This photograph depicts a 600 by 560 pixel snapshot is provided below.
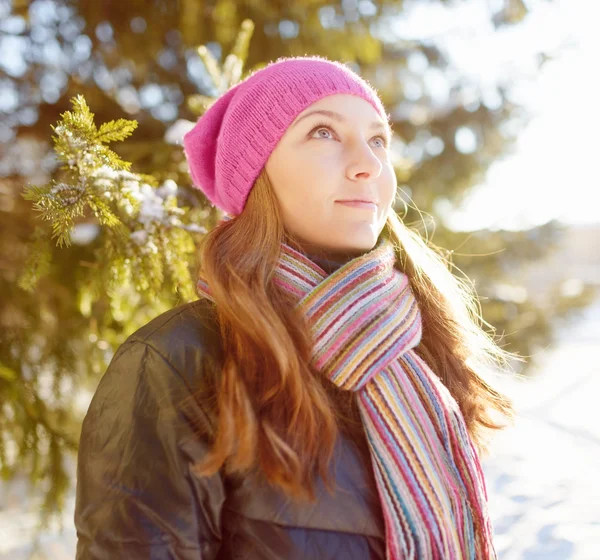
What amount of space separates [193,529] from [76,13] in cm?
266

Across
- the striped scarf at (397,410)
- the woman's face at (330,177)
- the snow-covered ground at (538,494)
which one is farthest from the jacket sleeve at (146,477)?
the snow-covered ground at (538,494)

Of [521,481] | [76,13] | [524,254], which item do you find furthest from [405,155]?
[521,481]

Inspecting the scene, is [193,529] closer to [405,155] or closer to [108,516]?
[108,516]

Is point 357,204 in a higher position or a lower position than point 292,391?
higher

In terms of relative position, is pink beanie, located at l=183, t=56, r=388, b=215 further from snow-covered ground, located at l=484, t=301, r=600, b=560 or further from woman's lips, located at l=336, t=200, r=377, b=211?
snow-covered ground, located at l=484, t=301, r=600, b=560

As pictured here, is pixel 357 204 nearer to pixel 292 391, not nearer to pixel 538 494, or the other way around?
pixel 292 391

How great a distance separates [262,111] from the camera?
148cm

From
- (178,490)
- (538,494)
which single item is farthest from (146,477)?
(538,494)

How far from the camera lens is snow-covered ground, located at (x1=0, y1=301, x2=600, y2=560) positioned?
2910 mm

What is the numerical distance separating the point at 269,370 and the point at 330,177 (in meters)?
0.53

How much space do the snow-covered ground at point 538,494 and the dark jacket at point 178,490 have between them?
0.95 metres

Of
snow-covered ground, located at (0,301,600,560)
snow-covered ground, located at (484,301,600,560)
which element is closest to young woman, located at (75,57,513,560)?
snow-covered ground, located at (0,301,600,560)

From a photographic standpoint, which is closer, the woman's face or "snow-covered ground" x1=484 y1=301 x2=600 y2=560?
the woman's face

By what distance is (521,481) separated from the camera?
12.2 feet
